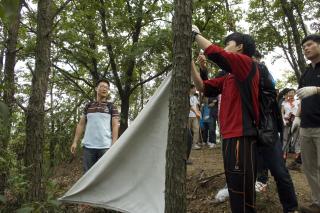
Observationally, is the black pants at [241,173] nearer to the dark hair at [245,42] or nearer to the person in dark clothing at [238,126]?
the person in dark clothing at [238,126]

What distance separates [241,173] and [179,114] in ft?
2.39

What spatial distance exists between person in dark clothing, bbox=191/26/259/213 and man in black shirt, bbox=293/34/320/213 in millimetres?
1283

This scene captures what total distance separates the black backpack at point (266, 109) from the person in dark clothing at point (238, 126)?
3 centimetres

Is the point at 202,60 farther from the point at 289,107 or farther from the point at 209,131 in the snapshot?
the point at 209,131

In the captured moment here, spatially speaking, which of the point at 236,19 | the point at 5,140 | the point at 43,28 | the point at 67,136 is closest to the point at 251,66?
the point at 43,28

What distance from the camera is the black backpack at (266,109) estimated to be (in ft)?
10.7

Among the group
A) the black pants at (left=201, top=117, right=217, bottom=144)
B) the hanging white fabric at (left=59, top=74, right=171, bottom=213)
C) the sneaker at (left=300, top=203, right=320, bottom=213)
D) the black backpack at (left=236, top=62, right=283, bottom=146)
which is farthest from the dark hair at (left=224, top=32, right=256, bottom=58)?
the black pants at (left=201, top=117, right=217, bottom=144)

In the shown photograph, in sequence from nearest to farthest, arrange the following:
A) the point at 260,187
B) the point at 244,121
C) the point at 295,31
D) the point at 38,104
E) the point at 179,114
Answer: the point at 179,114 < the point at 244,121 < the point at 38,104 < the point at 260,187 < the point at 295,31

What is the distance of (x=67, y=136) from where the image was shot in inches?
401

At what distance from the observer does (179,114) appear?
3061mm

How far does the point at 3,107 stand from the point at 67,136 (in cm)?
Result: 918

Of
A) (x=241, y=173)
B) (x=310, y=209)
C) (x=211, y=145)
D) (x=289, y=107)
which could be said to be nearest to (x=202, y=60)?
(x=241, y=173)

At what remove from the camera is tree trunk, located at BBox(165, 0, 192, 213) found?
3035mm

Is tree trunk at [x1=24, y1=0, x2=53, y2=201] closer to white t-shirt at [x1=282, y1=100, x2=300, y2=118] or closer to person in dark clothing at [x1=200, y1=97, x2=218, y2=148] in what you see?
white t-shirt at [x1=282, y1=100, x2=300, y2=118]
